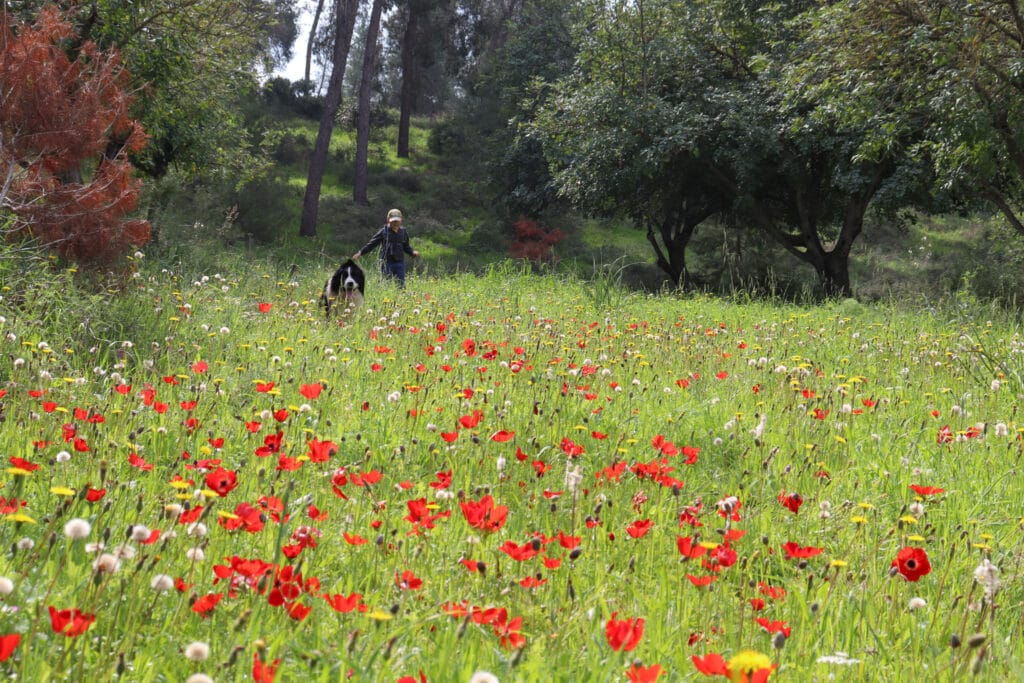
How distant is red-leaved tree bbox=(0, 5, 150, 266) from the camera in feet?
20.5

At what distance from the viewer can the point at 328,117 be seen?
24.1 m

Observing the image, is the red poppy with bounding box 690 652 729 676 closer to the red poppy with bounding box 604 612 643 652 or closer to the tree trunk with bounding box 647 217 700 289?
the red poppy with bounding box 604 612 643 652

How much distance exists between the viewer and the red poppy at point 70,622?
118cm

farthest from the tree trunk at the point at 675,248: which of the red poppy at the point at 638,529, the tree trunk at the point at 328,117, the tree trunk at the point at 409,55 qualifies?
the red poppy at the point at 638,529

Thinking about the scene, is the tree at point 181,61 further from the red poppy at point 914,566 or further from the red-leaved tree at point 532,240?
the red poppy at point 914,566

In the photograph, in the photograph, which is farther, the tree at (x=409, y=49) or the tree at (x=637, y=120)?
the tree at (x=409, y=49)

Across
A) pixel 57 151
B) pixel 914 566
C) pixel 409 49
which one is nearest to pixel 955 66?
pixel 57 151

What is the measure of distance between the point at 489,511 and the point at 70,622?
0.98 metres

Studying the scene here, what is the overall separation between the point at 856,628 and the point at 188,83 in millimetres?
15143

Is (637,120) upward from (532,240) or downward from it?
upward

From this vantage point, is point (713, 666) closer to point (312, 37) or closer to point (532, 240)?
point (532, 240)

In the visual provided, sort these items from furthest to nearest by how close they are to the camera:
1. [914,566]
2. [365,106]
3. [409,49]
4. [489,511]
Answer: [409,49] → [365,106] → [489,511] → [914,566]

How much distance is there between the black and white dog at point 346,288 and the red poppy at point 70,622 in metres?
5.92

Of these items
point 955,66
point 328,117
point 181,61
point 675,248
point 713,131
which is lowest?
point 675,248
